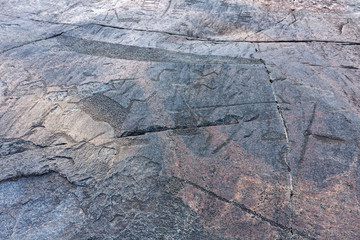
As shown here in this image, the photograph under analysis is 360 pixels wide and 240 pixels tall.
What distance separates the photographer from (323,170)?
1832 mm

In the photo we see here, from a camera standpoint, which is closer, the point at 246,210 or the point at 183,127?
the point at 246,210

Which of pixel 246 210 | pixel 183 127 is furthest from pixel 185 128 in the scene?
pixel 246 210

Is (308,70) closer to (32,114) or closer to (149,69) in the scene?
(149,69)

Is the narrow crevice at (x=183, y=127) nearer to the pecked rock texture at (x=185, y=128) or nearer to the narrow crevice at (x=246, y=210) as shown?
the pecked rock texture at (x=185, y=128)

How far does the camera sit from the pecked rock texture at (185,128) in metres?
1.65

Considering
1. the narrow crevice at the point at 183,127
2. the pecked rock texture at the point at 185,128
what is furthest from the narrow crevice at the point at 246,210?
the narrow crevice at the point at 183,127

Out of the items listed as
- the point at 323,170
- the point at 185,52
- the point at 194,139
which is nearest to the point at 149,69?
the point at 185,52

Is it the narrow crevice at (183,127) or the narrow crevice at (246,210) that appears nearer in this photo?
the narrow crevice at (246,210)

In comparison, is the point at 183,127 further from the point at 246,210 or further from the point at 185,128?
the point at 246,210

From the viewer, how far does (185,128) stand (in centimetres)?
217

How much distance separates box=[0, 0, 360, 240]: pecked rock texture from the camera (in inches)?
65.0

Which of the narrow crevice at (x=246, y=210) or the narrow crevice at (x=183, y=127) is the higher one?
the narrow crevice at (x=183, y=127)

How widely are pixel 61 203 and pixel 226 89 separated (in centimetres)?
162

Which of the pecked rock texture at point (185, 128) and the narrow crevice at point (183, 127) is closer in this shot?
the pecked rock texture at point (185, 128)
